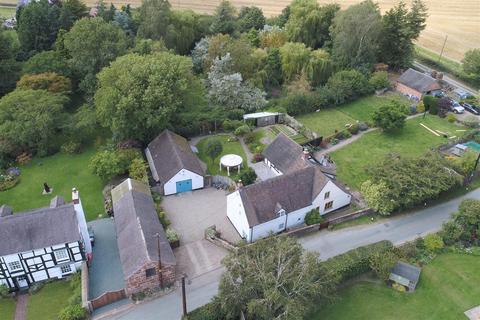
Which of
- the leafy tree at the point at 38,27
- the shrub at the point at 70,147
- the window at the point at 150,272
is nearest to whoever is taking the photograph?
the window at the point at 150,272

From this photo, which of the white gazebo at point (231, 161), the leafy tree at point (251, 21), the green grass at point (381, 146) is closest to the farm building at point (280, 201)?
the green grass at point (381, 146)

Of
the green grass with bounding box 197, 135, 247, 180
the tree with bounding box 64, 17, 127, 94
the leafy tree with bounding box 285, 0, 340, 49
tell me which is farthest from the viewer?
the leafy tree with bounding box 285, 0, 340, 49

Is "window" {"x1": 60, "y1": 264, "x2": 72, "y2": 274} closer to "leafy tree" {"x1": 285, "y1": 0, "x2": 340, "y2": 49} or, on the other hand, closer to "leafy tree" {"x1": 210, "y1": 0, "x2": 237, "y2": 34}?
"leafy tree" {"x1": 210, "y1": 0, "x2": 237, "y2": 34}

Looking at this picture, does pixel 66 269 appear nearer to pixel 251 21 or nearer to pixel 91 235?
pixel 91 235

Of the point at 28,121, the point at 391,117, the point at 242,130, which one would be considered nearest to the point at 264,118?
the point at 242,130

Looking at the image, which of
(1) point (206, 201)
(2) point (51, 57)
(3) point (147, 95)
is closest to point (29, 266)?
(1) point (206, 201)

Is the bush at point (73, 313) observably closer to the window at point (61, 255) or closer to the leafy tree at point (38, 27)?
the window at point (61, 255)

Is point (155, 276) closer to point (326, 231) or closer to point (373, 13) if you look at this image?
point (326, 231)

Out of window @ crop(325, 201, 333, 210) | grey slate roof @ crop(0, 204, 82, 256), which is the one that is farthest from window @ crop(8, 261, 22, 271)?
window @ crop(325, 201, 333, 210)
